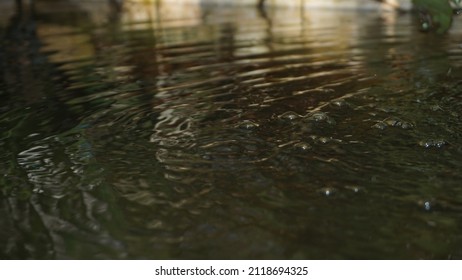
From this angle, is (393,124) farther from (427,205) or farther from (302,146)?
(427,205)

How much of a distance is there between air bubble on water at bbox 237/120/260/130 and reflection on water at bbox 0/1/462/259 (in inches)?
0.6

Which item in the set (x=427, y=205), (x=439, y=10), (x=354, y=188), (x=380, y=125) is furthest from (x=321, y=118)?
(x=439, y=10)

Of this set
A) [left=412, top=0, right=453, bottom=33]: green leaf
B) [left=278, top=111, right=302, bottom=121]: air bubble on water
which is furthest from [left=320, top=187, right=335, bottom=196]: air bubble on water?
[left=412, top=0, right=453, bottom=33]: green leaf

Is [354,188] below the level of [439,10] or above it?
below

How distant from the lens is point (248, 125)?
127 inches

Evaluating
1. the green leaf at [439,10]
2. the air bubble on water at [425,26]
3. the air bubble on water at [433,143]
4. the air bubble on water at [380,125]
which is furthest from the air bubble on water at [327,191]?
the air bubble on water at [425,26]

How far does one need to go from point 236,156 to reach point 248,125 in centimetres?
49

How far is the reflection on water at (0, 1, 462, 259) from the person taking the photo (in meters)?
2.08

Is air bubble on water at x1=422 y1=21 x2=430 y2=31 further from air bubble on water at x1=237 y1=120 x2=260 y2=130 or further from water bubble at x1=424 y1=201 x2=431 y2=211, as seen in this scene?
water bubble at x1=424 y1=201 x2=431 y2=211

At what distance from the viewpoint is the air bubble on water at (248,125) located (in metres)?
3.20

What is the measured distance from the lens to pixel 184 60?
218 inches

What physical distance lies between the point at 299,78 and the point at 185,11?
7259 mm

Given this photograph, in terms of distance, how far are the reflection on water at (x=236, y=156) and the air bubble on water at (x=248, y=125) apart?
2 cm

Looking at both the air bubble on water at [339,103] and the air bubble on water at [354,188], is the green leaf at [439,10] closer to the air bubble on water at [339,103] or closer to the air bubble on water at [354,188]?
the air bubble on water at [339,103]
